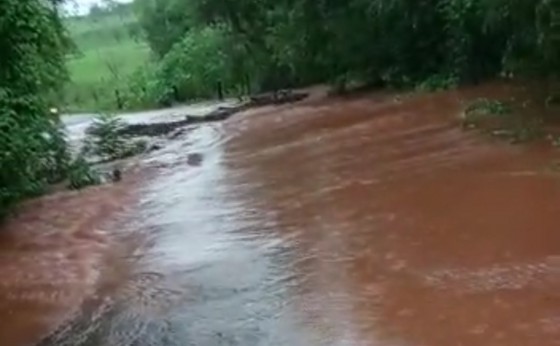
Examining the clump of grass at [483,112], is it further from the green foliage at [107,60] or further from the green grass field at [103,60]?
the green grass field at [103,60]

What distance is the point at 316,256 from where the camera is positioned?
10.5m

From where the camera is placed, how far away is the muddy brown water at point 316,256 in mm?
8234

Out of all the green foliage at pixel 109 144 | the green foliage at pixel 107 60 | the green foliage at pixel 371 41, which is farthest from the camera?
the green foliage at pixel 107 60

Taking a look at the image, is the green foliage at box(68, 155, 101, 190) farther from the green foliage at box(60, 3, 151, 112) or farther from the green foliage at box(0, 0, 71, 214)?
the green foliage at box(60, 3, 151, 112)

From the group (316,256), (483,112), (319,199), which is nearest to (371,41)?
(483,112)

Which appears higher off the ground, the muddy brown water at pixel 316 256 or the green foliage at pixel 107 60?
the muddy brown water at pixel 316 256

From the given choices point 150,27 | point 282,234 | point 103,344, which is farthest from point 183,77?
point 103,344

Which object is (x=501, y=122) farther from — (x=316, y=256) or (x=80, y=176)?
(x=316, y=256)

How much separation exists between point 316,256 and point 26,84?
21.0ft

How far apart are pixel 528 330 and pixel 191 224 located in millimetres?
6572

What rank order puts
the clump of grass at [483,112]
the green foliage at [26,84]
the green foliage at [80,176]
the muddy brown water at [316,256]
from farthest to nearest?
the green foliage at [80,176] < the clump of grass at [483,112] < the green foliage at [26,84] < the muddy brown water at [316,256]

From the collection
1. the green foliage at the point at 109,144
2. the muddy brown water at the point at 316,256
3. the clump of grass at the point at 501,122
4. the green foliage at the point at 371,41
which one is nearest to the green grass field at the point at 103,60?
the green foliage at the point at 371,41

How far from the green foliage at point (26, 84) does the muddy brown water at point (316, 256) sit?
0.76 m

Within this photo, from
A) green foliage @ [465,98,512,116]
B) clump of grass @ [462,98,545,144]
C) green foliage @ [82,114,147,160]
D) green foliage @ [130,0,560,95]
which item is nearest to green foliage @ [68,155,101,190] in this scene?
green foliage @ [82,114,147,160]
